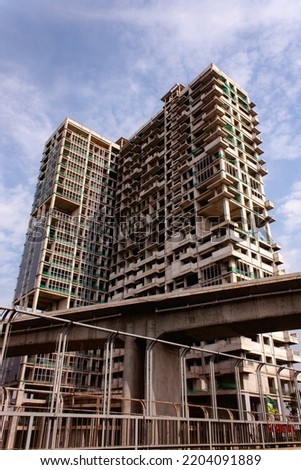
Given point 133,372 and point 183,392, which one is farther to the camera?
point 133,372

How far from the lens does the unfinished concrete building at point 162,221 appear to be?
151ft

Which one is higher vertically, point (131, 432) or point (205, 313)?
point (205, 313)

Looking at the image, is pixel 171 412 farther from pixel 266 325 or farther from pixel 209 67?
pixel 209 67

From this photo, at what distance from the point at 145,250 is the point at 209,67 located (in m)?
33.8

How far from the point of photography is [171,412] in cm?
1936

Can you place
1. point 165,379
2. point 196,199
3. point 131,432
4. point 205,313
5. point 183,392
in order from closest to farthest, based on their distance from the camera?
point 131,432 < point 183,392 < point 165,379 < point 205,313 < point 196,199

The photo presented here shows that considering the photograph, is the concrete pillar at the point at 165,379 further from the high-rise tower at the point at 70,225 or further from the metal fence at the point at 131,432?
the high-rise tower at the point at 70,225

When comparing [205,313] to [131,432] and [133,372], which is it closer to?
[133,372]

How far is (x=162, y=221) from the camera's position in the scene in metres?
62.7

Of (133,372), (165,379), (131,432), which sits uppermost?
(133,372)

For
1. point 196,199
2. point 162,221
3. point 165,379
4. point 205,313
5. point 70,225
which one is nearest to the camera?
point 165,379

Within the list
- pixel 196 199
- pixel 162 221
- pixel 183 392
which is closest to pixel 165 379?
pixel 183 392

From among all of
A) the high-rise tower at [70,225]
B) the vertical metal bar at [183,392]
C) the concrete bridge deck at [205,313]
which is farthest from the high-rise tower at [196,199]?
the vertical metal bar at [183,392]
